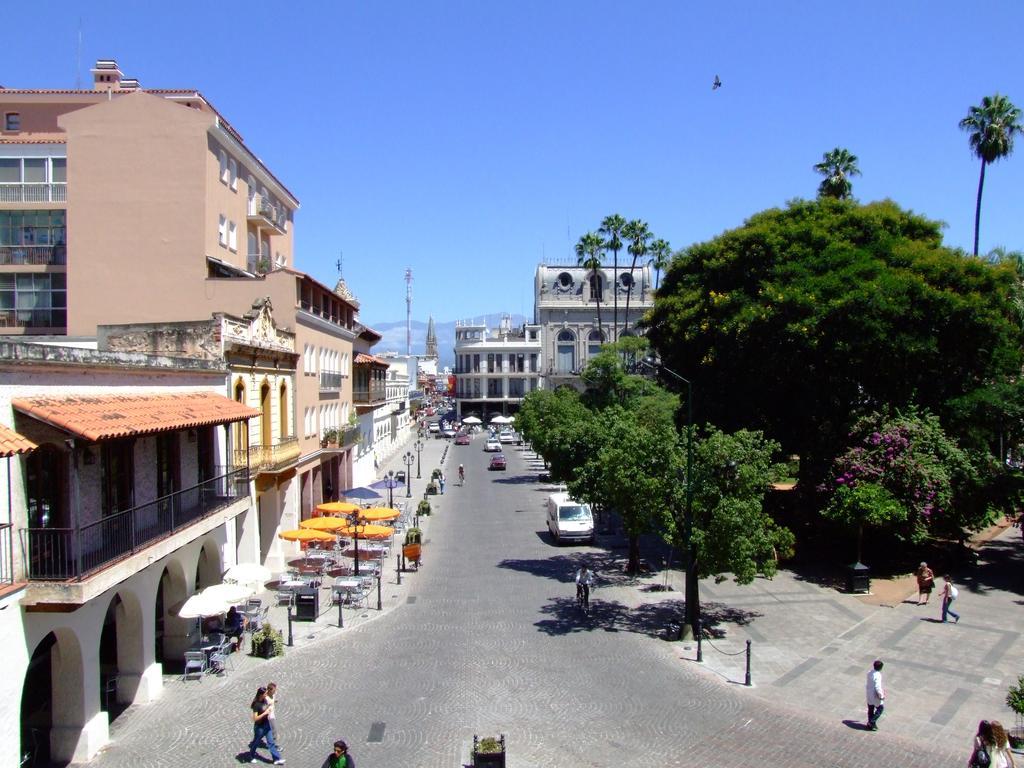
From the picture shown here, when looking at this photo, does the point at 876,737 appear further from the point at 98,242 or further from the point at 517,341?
the point at 517,341

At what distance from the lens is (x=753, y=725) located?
14766mm

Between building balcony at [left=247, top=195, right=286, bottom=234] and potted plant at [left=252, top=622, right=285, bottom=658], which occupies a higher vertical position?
building balcony at [left=247, top=195, right=286, bottom=234]

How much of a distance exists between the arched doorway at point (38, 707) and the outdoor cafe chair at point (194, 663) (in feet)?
8.42

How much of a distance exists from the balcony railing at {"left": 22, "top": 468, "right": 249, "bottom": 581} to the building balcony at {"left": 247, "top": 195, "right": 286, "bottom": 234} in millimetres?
17226

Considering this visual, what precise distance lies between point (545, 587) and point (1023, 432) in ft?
55.5

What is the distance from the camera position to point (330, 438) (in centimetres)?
3559

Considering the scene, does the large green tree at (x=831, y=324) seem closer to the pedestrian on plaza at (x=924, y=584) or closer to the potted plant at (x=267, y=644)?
the pedestrian on plaza at (x=924, y=584)

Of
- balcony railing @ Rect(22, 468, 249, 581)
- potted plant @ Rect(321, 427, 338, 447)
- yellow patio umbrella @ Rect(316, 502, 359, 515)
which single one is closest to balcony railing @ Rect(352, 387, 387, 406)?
potted plant @ Rect(321, 427, 338, 447)

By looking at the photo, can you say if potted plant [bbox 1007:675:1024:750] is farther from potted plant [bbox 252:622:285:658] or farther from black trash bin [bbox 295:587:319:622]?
black trash bin [bbox 295:587:319:622]

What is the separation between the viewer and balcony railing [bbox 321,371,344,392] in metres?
34.8

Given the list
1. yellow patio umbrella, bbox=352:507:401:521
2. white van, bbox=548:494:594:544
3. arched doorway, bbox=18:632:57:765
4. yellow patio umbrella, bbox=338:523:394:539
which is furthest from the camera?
white van, bbox=548:494:594:544

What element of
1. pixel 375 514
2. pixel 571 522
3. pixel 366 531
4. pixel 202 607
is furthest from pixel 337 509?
pixel 202 607

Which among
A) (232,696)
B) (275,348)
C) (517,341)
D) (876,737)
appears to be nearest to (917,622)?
(876,737)

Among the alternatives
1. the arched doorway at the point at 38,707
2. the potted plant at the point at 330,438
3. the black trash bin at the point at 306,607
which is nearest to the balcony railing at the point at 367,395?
the potted plant at the point at 330,438
